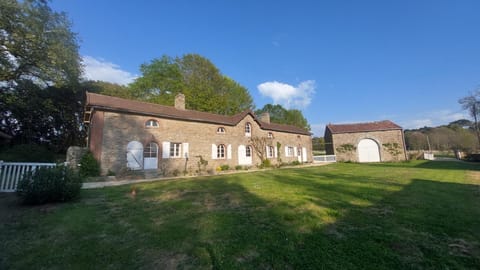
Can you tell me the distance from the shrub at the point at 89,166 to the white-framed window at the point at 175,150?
14.7ft

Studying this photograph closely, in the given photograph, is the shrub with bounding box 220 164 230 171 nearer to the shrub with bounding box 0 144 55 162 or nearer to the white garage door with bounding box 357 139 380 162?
the shrub with bounding box 0 144 55 162

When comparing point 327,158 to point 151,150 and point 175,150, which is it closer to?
point 175,150

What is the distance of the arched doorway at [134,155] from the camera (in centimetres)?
1245

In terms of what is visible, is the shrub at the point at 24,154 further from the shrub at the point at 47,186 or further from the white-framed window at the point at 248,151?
the white-framed window at the point at 248,151

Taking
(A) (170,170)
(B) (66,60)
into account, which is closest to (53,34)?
(B) (66,60)

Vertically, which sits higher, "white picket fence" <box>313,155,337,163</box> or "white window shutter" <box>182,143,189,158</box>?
"white window shutter" <box>182,143,189,158</box>

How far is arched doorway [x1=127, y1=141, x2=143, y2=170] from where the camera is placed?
12453 mm

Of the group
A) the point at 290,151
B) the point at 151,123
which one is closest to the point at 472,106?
the point at 290,151

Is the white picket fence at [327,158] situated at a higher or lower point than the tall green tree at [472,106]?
lower

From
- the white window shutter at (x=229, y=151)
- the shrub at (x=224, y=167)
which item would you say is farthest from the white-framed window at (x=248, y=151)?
the shrub at (x=224, y=167)

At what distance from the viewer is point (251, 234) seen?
3.26 m

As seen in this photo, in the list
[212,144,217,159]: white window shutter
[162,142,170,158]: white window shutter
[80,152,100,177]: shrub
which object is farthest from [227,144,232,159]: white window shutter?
[80,152,100,177]: shrub

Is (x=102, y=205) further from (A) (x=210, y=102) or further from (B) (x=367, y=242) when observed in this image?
(A) (x=210, y=102)

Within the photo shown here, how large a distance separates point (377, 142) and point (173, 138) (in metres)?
23.3
